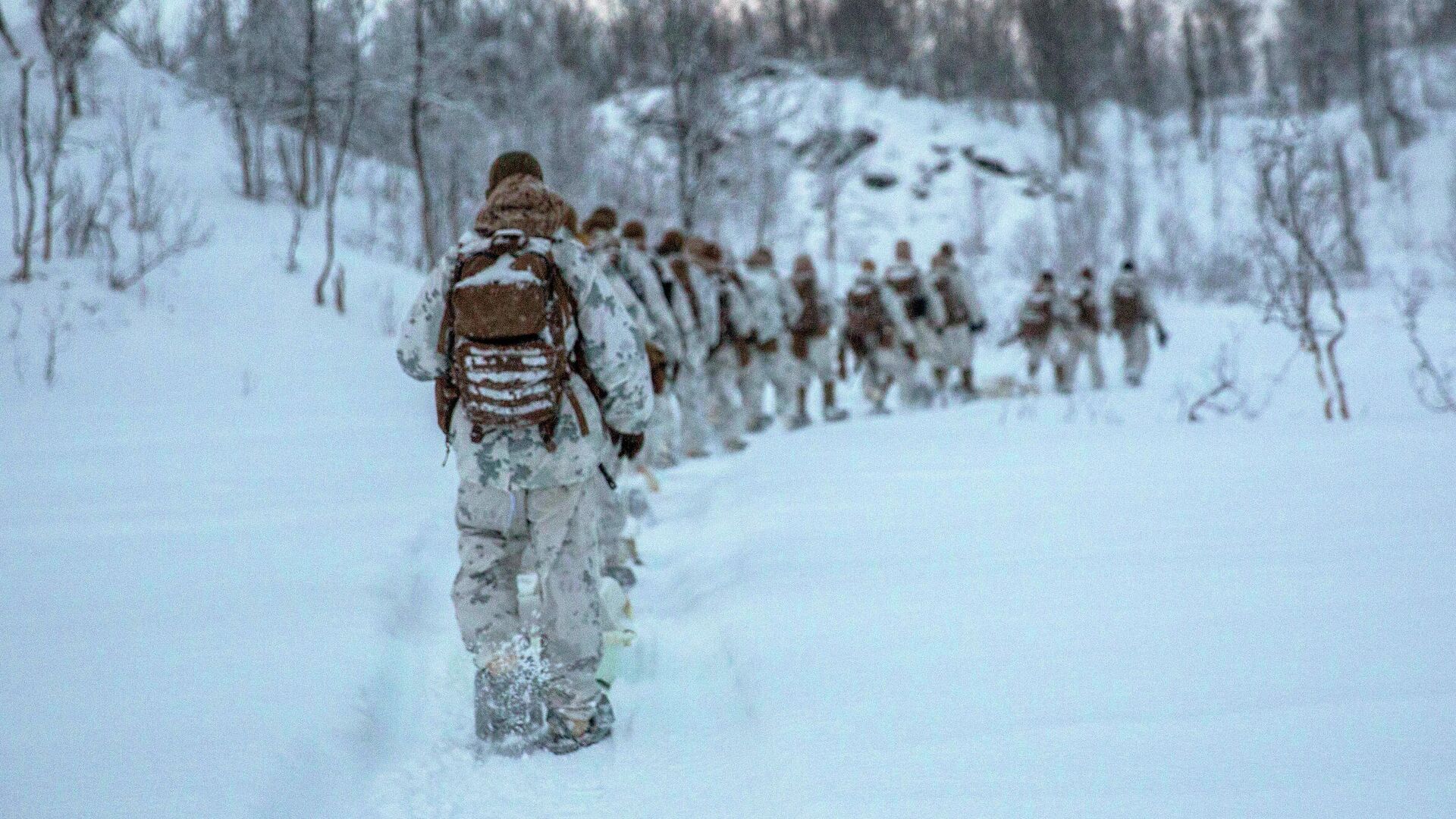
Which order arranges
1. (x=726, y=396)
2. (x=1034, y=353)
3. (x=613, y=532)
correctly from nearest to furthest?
1. (x=613, y=532)
2. (x=726, y=396)
3. (x=1034, y=353)

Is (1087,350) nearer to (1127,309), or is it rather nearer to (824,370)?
(1127,309)

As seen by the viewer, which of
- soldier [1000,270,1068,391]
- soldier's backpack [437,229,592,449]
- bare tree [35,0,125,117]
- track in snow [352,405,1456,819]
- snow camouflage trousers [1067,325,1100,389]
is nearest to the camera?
track in snow [352,405,1456,819]

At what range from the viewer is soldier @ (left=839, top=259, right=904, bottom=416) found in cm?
1148

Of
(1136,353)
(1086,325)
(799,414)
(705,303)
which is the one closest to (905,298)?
(799,414)

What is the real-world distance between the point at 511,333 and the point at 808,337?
8.61 meters

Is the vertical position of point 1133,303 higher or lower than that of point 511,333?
higher

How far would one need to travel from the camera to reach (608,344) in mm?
2990

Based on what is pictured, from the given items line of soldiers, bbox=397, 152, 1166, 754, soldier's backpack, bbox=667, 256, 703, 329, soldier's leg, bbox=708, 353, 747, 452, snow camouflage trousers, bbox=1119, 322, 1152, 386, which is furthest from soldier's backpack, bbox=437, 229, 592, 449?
snow camouflage trousers, bbox=1119, 322, 1152, 386

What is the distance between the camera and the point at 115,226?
1211 centimetres

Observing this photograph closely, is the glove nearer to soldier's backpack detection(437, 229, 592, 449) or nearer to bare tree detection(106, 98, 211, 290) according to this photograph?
soldier's backpack detection(437, 229, 592, 449)

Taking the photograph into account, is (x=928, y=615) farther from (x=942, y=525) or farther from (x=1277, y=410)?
(x=1277, y=410)

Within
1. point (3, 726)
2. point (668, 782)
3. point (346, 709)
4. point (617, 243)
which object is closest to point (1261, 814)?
point (668, 782)

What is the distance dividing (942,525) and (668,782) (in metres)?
2.42

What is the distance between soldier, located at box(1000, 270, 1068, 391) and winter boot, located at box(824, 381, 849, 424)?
3.35m
